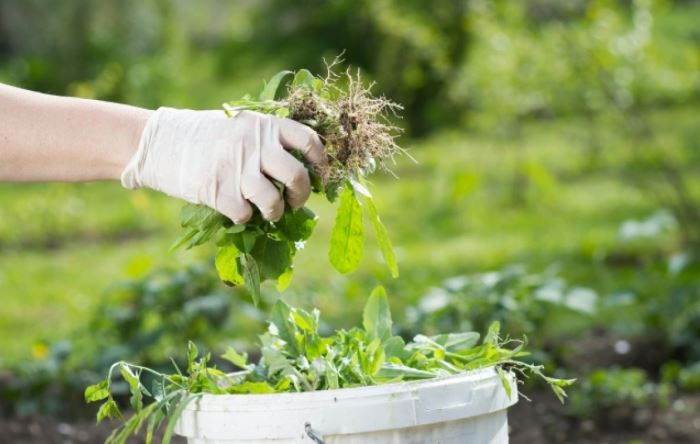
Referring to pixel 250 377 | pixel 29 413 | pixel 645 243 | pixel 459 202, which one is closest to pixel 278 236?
pixel 250 377

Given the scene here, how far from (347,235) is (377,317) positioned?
188 millimetres

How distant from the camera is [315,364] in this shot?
6.20ft

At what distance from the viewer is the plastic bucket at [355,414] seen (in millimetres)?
1707

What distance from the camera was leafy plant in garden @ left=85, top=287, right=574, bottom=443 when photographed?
1.88m

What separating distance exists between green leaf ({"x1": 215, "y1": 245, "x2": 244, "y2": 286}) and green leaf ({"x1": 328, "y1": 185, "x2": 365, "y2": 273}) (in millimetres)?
178

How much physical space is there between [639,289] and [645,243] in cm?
196

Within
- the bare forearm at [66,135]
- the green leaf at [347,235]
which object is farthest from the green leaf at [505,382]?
the bare forearm at [66,135]

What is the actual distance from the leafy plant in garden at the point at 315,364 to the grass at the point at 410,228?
2.20 m

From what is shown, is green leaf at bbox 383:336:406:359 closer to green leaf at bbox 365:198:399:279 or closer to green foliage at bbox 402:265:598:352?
green leaf at bbox 365:198:399:279

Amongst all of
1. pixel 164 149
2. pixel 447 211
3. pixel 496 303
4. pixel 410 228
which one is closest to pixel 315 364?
pixel 164 149

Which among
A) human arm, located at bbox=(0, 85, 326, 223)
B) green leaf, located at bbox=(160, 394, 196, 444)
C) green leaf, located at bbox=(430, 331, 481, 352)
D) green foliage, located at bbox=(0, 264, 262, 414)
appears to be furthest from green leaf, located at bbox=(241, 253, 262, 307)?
green foliage, located at bbox=(0, 264, 262, 414)

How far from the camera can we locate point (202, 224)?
6.36 feet

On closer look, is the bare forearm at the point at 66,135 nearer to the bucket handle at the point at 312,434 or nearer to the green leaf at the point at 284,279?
the green leaf at the point at 284,279

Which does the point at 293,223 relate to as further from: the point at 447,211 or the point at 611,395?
the point at 447,211
